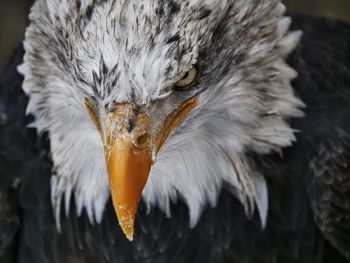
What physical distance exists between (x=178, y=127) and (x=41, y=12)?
1.68ft

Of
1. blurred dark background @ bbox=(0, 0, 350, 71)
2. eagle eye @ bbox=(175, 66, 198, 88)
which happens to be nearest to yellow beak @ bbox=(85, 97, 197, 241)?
eagle eye @ bbox=(175, 66, 198, 88)

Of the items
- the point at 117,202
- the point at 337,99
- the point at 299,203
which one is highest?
the point at 117,202

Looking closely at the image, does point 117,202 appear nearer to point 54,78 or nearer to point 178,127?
point 178,127

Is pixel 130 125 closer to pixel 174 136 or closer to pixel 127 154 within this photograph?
pixel 127 154

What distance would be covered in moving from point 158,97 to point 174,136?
0.21 m

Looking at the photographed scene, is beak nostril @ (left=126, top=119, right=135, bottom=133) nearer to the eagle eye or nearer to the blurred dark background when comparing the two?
the eagle eye

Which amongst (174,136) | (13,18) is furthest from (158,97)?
(13,18)

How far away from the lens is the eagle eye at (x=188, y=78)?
2146 millimetres

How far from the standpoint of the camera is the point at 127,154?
208 centimetres

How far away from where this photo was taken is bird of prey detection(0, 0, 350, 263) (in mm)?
2115

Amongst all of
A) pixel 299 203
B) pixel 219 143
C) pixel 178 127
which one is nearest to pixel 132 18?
pixel 178 127

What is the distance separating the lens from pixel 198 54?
216 centimetres

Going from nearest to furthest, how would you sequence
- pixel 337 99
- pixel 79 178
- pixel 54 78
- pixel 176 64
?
pixel 176 64, pixel 54 78, pixel 79 178, pixel 337 99

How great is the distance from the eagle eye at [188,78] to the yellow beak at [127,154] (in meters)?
0.11
